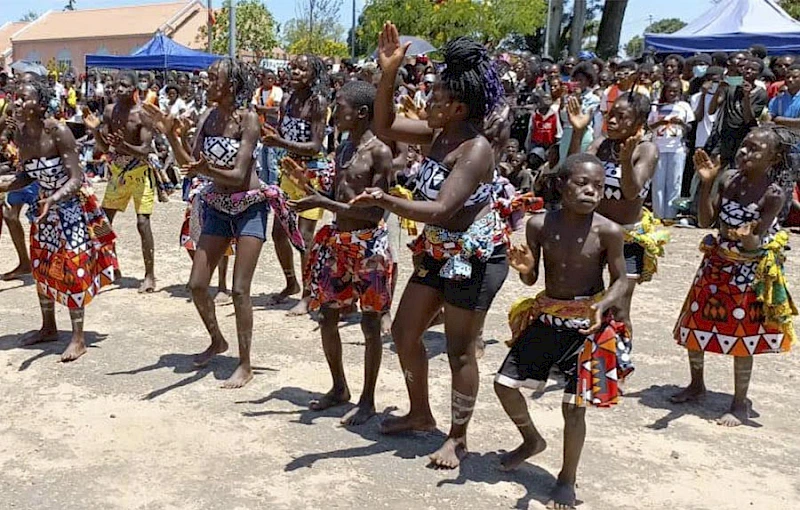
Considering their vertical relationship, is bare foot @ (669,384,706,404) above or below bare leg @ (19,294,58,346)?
below

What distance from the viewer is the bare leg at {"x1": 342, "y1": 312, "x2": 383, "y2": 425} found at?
4.59 metres

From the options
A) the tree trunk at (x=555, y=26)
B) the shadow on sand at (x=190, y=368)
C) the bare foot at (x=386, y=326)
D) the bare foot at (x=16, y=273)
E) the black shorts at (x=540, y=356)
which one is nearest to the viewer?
the black shorts at (x=540, y=356)

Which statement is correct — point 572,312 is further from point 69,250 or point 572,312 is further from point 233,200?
point 69,250

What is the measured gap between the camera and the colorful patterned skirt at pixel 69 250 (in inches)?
219

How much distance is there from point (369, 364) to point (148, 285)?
11.8ft

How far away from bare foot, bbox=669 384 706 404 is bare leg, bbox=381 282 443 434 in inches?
65.1

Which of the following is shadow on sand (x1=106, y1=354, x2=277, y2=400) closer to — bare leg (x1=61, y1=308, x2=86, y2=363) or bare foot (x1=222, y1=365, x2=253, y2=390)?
bare foot (x1=222, y1=365, x2=253, y2=390)

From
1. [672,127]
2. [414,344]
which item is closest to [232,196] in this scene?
[414,344]

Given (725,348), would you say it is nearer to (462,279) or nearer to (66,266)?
(462,279)

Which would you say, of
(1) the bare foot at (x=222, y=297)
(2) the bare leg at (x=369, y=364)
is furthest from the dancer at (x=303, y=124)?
(2) the bare leg at (x=369, y=364)

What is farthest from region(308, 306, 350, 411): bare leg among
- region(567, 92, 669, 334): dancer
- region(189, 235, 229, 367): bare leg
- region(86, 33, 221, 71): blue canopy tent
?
region(86, 33, 221, 71): blue canopy tent

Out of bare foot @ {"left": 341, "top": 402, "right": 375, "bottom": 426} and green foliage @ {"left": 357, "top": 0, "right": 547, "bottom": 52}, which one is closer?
bare foot @ {"left": 341, "top": 402, "right": 375, "bottom": 426}

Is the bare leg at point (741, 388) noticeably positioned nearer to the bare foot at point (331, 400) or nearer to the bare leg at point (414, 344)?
the bare leg at point (414, 344)

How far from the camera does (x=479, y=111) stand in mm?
3922
